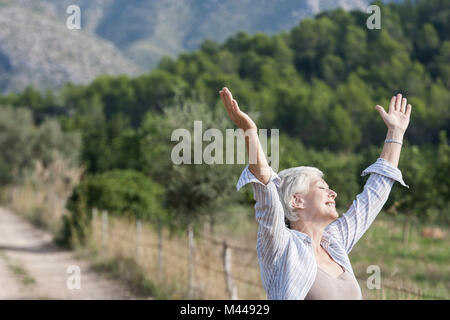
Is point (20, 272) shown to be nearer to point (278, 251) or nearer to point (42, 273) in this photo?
point (42, 273)

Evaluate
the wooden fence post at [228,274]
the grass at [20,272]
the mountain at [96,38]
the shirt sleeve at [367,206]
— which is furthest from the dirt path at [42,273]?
the mountain at [96,38]

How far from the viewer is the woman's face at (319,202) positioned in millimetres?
2195

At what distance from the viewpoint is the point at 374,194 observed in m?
2.42

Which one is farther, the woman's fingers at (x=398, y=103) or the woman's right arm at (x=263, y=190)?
the woman's fingers at (x=398, y=103)

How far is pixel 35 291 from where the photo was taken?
9234 millimetres

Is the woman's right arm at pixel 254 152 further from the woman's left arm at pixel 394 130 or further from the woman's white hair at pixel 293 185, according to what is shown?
the woman's left arm at pixel 394 130

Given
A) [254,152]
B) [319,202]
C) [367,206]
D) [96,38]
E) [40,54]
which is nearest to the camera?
[254,152]

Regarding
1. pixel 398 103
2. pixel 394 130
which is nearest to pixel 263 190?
pixel 394 130

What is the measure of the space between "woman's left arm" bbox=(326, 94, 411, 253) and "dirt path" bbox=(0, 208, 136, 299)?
6.72m

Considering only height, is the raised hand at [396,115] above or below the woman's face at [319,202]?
above

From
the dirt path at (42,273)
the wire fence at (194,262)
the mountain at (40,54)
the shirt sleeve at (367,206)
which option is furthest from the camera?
the mountain at (40,54)

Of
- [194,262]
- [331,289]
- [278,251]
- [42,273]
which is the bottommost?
[42,273]

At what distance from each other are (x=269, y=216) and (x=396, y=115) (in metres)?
0.80

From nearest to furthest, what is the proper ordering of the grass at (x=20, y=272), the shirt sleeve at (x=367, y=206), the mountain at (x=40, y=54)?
the shirt sleeve at (x=367, y=206), the grass at (x=20, y=272), the mountain at (x=40, y=54)
